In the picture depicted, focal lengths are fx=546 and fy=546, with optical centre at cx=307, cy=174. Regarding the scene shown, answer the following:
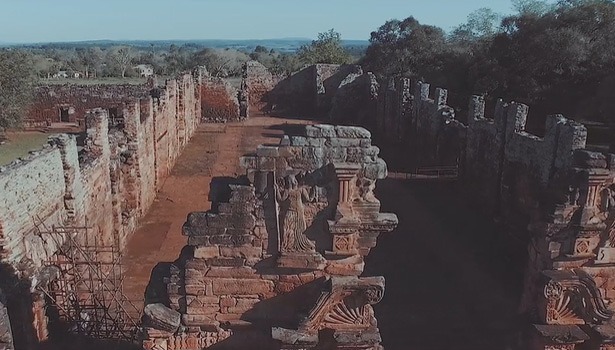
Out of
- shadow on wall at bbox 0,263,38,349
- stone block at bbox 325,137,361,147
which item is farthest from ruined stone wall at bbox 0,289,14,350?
stone block at bbox 325,137,361,147

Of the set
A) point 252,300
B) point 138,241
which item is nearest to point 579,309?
point 252,300

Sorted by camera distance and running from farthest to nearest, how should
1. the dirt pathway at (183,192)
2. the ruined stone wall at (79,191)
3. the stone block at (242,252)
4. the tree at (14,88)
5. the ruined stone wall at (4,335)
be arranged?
1. the tree at (14,88)
2. the dirt pathway at (183,192)
3. the ruined stone wall at (79,191)
4. the stone block at (242,252)
5. the ruined stone wall at (4,335)

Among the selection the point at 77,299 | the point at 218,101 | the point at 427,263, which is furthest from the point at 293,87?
the point at 77,299

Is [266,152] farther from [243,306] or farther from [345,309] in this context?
[345,309]

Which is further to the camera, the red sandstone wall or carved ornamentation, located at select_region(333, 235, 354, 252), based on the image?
the red sandstone wall

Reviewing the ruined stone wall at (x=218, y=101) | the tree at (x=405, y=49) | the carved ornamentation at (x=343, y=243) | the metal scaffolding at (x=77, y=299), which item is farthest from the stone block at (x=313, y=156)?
the tree at (x=405, y=49)

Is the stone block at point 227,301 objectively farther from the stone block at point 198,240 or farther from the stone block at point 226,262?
the stone block at point 198,240

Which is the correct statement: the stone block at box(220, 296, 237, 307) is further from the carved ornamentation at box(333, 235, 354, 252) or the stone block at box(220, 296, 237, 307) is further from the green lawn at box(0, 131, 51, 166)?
the green lawn at box(0, 131, 51, 166)
